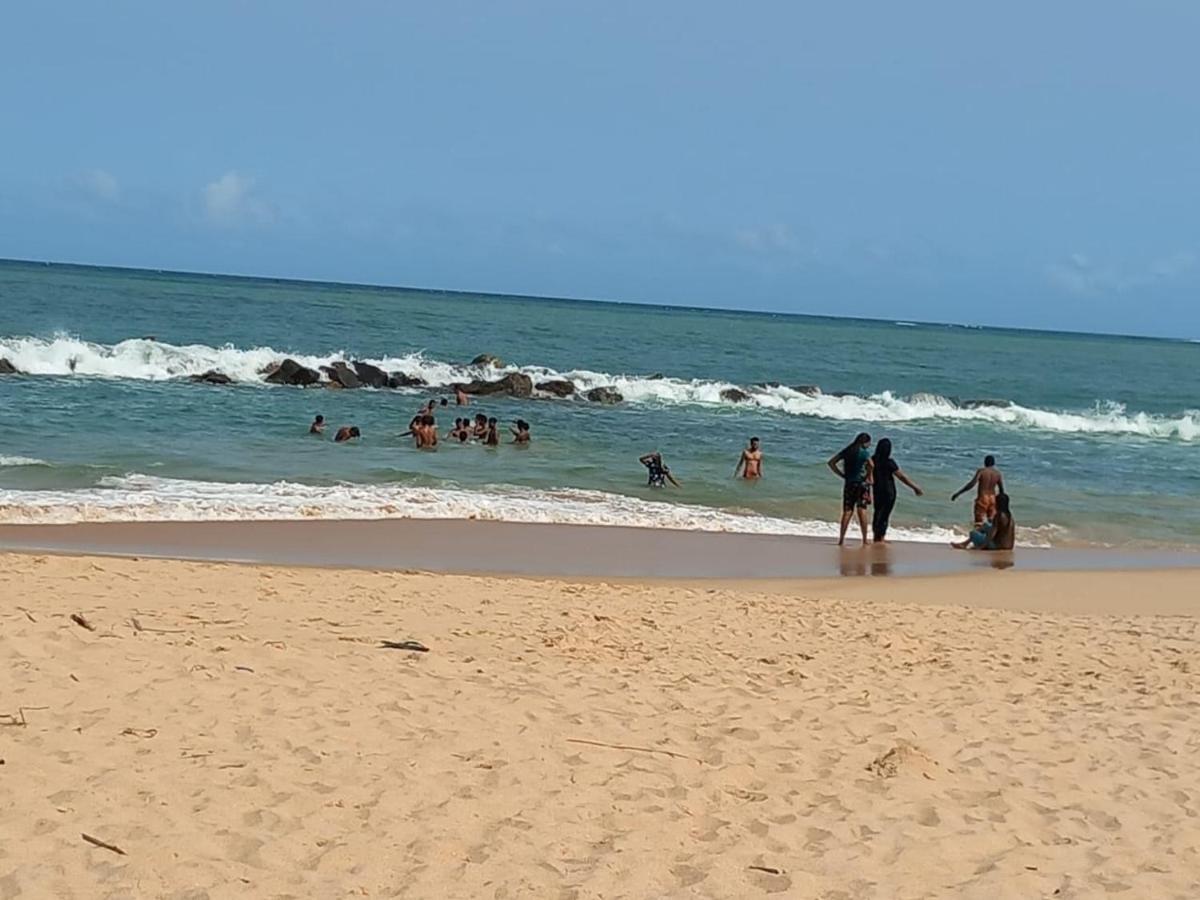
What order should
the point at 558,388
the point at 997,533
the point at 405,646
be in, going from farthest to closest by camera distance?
the point at 558,388 → the point at 997,533 → the point at 405,646

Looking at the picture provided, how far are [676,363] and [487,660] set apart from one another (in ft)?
151

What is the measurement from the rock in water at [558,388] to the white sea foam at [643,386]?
5.71 ft

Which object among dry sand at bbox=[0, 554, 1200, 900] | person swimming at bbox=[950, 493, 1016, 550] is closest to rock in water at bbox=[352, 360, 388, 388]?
person swimming at bbox=[950, 493, 1016, 550]

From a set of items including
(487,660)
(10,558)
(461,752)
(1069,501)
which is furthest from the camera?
(1069,501)

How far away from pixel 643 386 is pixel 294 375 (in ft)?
33.9

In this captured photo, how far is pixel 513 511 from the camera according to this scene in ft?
52.7

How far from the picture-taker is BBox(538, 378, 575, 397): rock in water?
112 feet

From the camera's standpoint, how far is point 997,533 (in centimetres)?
1548

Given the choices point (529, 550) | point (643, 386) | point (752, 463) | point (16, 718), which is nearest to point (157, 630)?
point (16, 718)

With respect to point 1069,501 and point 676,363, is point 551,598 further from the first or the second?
point 676,363

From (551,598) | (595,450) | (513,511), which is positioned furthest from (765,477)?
(551,598)

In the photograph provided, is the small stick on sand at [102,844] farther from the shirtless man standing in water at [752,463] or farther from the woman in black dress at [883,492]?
the shirtless man standing in water at [752,463]

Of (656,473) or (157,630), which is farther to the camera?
(656,473)

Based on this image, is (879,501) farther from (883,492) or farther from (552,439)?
(552,439)
